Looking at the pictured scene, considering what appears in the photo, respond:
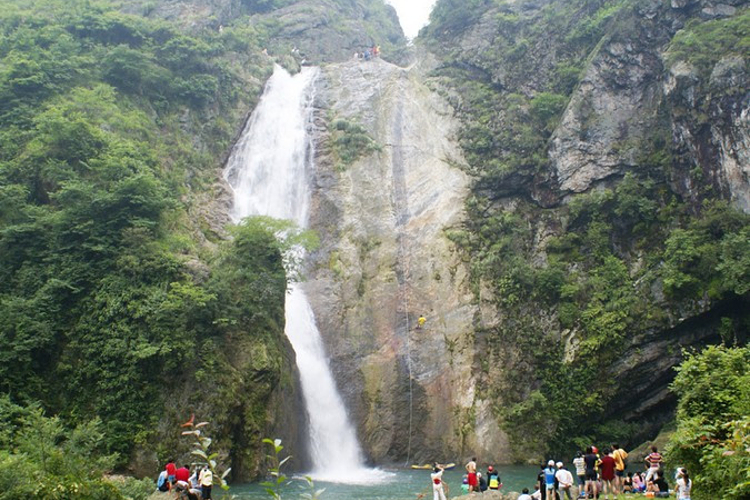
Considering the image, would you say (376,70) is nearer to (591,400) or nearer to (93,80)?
(93,80)

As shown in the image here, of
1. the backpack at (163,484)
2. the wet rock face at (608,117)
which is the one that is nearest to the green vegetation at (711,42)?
the wet rock face at (608,117)

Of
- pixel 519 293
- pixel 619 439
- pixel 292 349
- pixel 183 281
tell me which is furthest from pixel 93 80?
pixel 619 439

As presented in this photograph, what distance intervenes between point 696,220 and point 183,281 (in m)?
23.6

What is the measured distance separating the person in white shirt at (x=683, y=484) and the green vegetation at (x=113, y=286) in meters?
14.6

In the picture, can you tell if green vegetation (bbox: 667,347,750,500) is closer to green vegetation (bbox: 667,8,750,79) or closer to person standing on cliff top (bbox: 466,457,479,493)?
person standing on cliff top (bbox: 466,457,479,493)

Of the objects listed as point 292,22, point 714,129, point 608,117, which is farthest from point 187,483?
point 292,22

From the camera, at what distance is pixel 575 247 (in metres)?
31.7

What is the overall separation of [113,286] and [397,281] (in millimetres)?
15130

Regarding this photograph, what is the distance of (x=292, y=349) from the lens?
27.7 metres

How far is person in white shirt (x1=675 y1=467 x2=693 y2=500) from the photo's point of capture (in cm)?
1328

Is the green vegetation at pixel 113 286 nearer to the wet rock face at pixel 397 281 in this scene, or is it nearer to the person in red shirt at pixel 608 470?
the wet rock face at pixel 397 281

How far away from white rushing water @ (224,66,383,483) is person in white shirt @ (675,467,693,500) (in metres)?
12.9

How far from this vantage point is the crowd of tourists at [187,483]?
45.5ft

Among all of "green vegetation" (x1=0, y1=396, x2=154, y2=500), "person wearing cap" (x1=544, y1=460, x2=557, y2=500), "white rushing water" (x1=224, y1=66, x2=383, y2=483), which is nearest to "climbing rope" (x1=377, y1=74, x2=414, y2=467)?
"white rushing water" (x1=224, y1=66, x2=383, y2=483)
